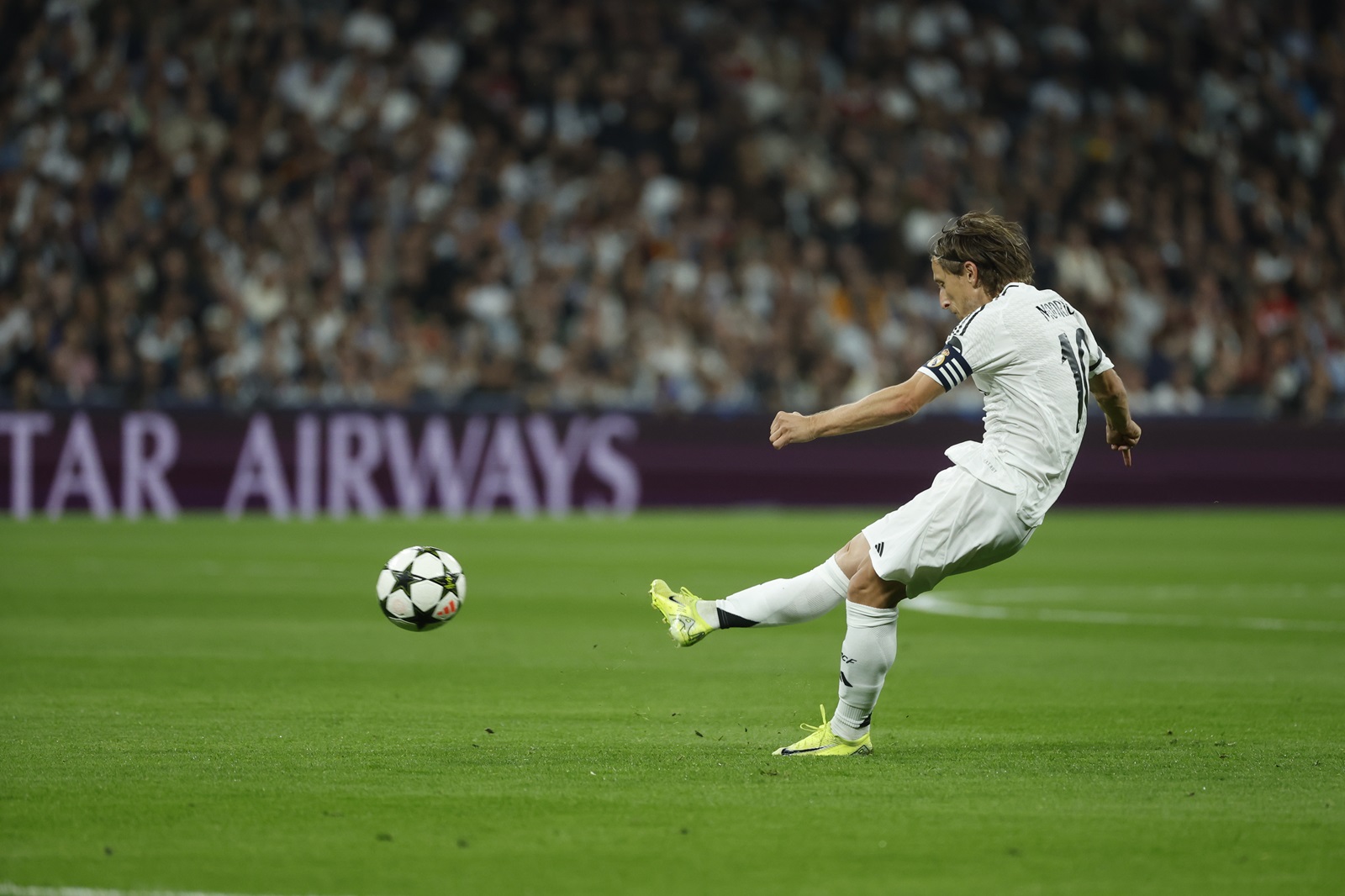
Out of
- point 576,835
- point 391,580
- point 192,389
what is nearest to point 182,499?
point 192,389

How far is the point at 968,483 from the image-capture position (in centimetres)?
723

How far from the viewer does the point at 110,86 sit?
79.6 ft

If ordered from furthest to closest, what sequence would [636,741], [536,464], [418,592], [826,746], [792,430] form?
[536,464] → [418,592] → [636,741] → [826,746] → [792,430]

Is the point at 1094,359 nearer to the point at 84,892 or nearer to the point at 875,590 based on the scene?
the point at 875,590

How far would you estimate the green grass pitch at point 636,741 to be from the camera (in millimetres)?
5367

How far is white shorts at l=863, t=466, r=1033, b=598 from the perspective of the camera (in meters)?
7.15

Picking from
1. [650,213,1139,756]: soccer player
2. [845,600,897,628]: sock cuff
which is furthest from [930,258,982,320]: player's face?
[845,600,897,628]: sock cuff

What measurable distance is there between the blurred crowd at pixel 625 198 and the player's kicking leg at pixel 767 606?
15642mm

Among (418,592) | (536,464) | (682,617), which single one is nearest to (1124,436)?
(682,617)

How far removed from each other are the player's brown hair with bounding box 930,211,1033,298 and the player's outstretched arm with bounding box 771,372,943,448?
721mm

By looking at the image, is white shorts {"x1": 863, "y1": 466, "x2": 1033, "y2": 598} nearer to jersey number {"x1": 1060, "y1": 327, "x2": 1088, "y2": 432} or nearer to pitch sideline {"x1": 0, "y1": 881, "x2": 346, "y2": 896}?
jersey number {"x1": 1060, "y1": 327, "x2": 1088, "y2": 432}

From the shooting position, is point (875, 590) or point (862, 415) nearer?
point (862, 415)

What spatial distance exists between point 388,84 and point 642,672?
56.3 feet

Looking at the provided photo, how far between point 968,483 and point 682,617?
1272mm
